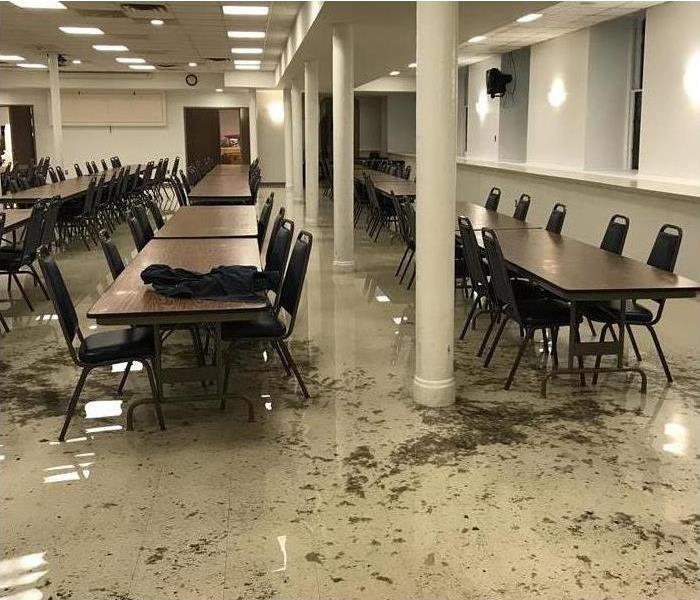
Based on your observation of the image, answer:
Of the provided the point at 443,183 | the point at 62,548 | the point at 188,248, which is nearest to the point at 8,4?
the point at 188,248

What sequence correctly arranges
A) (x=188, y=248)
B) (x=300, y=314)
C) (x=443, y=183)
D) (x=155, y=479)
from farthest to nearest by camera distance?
1. (x=300, y=314)
2. (x=188, y=248)
3. (x=443, y=183)
4. (x=155, y=479)

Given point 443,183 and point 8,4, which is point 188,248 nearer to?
point 443,183

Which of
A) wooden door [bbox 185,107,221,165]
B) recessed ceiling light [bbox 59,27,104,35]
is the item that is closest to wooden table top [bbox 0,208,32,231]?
recessed ceiling light [bbox 59,27,104,35]

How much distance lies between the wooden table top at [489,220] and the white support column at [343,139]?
3.77 feet

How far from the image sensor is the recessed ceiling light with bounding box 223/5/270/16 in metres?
9.18

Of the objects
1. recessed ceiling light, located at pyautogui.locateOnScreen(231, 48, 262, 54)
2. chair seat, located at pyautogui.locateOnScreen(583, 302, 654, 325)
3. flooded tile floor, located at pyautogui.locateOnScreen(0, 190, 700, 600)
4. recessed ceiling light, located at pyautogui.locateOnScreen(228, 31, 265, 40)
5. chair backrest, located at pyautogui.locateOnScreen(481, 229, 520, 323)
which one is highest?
recessed ceiling light, located at pyautogui.locateOnScreen(231, 48, 262, 54)

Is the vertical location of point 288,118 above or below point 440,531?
above

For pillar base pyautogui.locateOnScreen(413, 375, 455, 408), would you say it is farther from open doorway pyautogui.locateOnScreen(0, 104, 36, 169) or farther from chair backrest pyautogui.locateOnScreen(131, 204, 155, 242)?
open doorway pyautogui.locateOnScreen(0, 104, 36, 169)

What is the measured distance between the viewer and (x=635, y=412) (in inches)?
152

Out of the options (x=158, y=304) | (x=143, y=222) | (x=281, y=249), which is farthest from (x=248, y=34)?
(x=158, y=304)

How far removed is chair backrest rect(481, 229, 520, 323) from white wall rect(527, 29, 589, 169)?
24.7 ft

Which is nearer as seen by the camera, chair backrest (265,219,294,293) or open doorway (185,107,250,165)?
chair backrest (265,219,294,293)

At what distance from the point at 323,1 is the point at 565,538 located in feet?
16.5

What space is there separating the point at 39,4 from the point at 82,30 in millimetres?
2163
